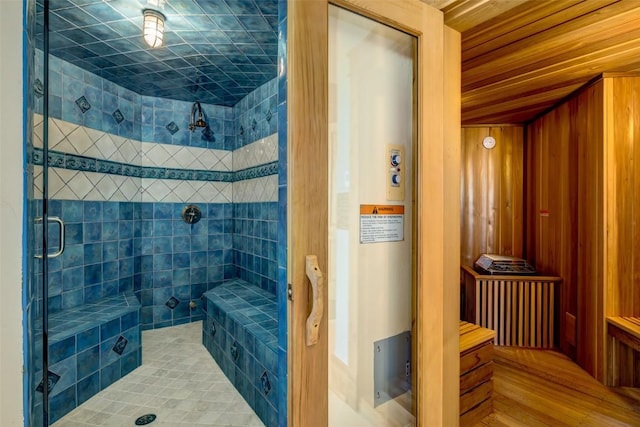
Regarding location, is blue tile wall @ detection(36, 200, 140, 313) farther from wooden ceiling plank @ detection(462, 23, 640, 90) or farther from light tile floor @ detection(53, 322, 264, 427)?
wooden ceiling plank @ detection(462, 23, 640, 90)

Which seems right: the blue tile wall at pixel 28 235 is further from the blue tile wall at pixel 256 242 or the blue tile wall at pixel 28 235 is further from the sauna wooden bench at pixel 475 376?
the blue tile wall at pixel 256 242

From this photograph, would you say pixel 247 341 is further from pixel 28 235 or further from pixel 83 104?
pixel 83 104

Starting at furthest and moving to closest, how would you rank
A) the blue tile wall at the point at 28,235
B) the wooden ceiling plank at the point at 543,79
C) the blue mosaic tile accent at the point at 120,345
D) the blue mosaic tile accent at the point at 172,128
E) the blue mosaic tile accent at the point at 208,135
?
1. the blue mosaic tile accent at the point at 208,135
2. the blue mosaic tile accent at the point at 172,128
3. the blue mosaic tile accent at the point at 120,345
4. the wooden ceiling plank at the point at 543,79
5. the blue tile wall at the point at 28,235

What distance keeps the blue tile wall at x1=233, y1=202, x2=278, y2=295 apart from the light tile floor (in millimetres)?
874

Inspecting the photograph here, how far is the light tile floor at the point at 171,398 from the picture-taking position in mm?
1901

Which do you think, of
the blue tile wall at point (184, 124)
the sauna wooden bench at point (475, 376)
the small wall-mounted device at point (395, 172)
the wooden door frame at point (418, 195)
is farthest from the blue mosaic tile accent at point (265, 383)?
the blue tile wall at point (184, 124)

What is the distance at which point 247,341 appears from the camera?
2.12 meters

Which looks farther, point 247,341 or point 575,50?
point 247,341

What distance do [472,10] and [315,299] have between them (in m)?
1.31

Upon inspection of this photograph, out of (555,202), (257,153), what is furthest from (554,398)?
(257,153)

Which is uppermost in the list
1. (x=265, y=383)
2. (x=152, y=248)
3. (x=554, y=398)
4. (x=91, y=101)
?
(x=91, y=101)

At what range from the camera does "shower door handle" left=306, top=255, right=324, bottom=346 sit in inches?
34.1

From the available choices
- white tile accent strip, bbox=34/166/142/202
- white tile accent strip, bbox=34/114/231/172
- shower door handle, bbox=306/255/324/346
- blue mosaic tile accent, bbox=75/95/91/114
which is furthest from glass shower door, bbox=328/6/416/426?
blue mosaic tile accent, bbox=75/95/91/114

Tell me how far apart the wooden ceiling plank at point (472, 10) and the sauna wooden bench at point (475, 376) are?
169 centimetres
